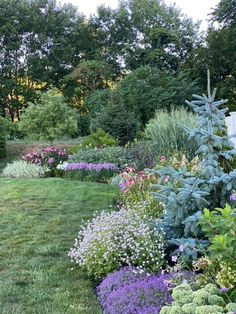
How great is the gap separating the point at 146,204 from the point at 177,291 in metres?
2.44

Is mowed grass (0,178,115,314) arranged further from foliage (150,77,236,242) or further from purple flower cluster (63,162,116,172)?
purple flower cluster (63,162,116,172)

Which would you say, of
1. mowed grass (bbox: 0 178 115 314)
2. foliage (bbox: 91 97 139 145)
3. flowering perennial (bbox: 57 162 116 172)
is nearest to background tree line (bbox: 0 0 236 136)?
foliage (bbox: 91 97 139 145)

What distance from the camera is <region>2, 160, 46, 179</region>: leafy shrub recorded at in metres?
11.8

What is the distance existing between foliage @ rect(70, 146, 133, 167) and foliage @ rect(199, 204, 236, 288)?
792cm

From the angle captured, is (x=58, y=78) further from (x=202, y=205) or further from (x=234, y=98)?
(x=202, y=205)

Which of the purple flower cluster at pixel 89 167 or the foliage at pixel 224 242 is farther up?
the foliage at pixel 224 242

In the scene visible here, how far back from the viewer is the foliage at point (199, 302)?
2.44 meters

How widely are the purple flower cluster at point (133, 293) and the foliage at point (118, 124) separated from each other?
43.9ft

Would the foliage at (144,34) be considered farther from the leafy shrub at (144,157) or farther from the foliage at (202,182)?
the foliage at (202,182)

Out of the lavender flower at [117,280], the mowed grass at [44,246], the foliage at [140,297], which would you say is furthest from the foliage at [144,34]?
the foliage at [140,297]

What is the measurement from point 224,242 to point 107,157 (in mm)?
8962

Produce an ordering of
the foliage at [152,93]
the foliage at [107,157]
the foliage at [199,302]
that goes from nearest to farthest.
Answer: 1. the foliage at [199,302]
2. the foliage at [107,157]
3. the foliage at [152,93]

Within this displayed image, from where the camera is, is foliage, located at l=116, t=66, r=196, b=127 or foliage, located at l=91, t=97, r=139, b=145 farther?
foliage, located at l=116, t=66, r=196, b=127

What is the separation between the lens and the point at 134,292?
10.8 feet
